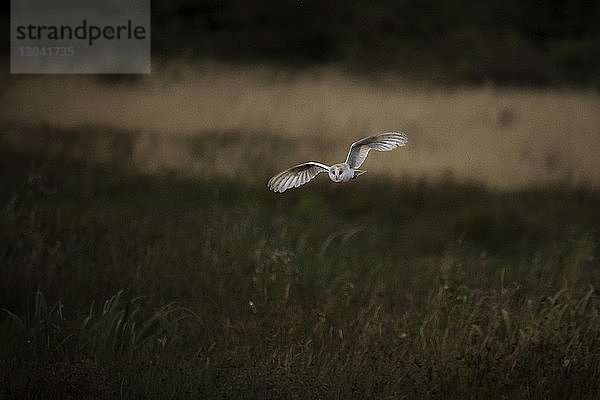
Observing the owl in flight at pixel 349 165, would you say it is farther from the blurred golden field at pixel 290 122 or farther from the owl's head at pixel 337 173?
the blurred golden field at pixel 290 122

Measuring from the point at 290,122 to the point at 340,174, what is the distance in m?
7.91

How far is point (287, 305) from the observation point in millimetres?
4785

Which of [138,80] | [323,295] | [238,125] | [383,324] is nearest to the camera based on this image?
[383,324]

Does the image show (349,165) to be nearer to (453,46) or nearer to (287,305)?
(287,305)

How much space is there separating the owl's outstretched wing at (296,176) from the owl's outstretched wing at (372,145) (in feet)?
0.20

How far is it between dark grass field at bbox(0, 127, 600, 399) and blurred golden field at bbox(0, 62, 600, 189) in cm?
75

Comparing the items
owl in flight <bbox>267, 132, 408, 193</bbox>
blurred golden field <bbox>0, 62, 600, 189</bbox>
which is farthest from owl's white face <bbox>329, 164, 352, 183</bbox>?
blurred golden field <bbox>0, 62, 600, 189</bbox>

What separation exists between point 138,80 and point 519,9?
7.14 metres

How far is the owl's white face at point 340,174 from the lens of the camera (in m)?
1.29

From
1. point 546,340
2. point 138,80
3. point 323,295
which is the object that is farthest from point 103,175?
point 546,340

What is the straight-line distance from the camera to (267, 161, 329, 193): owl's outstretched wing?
4.48ft

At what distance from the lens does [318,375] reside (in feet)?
12.1

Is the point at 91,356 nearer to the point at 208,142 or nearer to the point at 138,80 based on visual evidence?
the point at 208,142

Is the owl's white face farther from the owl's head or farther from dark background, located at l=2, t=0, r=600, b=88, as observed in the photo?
dark background, located at l=2, t=0, r=600, b=88
